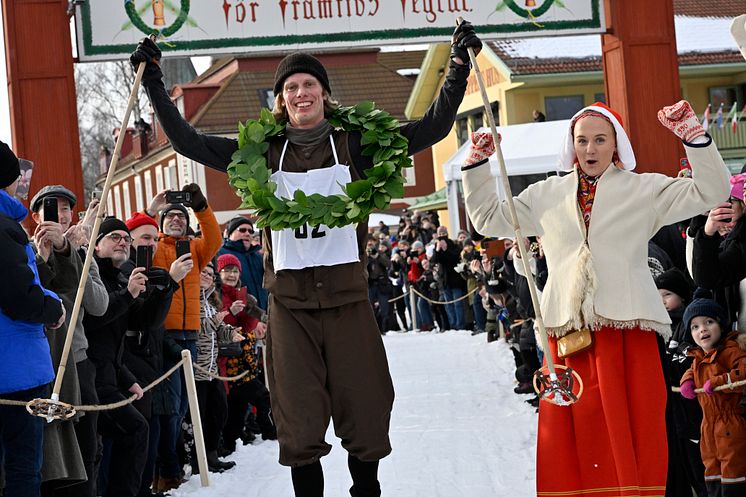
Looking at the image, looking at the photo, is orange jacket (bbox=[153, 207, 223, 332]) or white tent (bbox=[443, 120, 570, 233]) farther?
Answer: white tent (bbox=[443, 120, 570, 233])

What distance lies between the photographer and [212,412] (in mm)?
9211

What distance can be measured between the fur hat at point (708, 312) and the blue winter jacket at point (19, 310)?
3.20 m

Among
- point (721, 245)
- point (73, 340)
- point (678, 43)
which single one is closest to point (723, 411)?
point (721, 245)

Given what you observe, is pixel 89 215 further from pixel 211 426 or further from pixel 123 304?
pixel 211 426

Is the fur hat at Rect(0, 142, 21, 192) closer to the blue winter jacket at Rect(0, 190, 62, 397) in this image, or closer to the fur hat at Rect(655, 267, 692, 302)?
the blue winter jacket at Rect(0, 190, 62, 397)

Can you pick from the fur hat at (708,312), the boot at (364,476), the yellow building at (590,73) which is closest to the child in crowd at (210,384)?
the fur hat at (708,312)

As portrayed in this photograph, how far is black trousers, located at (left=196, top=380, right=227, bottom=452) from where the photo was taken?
9117 millimetres

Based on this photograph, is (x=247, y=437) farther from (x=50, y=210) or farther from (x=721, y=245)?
(x=721, y=245)

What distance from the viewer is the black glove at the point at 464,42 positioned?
17.0 ft

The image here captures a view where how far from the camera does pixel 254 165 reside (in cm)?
516

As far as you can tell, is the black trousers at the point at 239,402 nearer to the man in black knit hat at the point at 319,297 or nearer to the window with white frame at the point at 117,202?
the man in black knit hat at the point at 319,297

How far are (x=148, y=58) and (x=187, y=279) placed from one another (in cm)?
352

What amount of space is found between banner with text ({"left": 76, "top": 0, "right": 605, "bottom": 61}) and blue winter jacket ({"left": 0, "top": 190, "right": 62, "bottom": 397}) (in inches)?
176

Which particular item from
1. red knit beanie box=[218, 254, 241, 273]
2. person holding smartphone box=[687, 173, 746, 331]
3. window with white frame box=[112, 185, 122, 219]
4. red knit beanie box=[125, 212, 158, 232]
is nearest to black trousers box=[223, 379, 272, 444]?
red knit beanie box=[218, 254, 241, 273]
